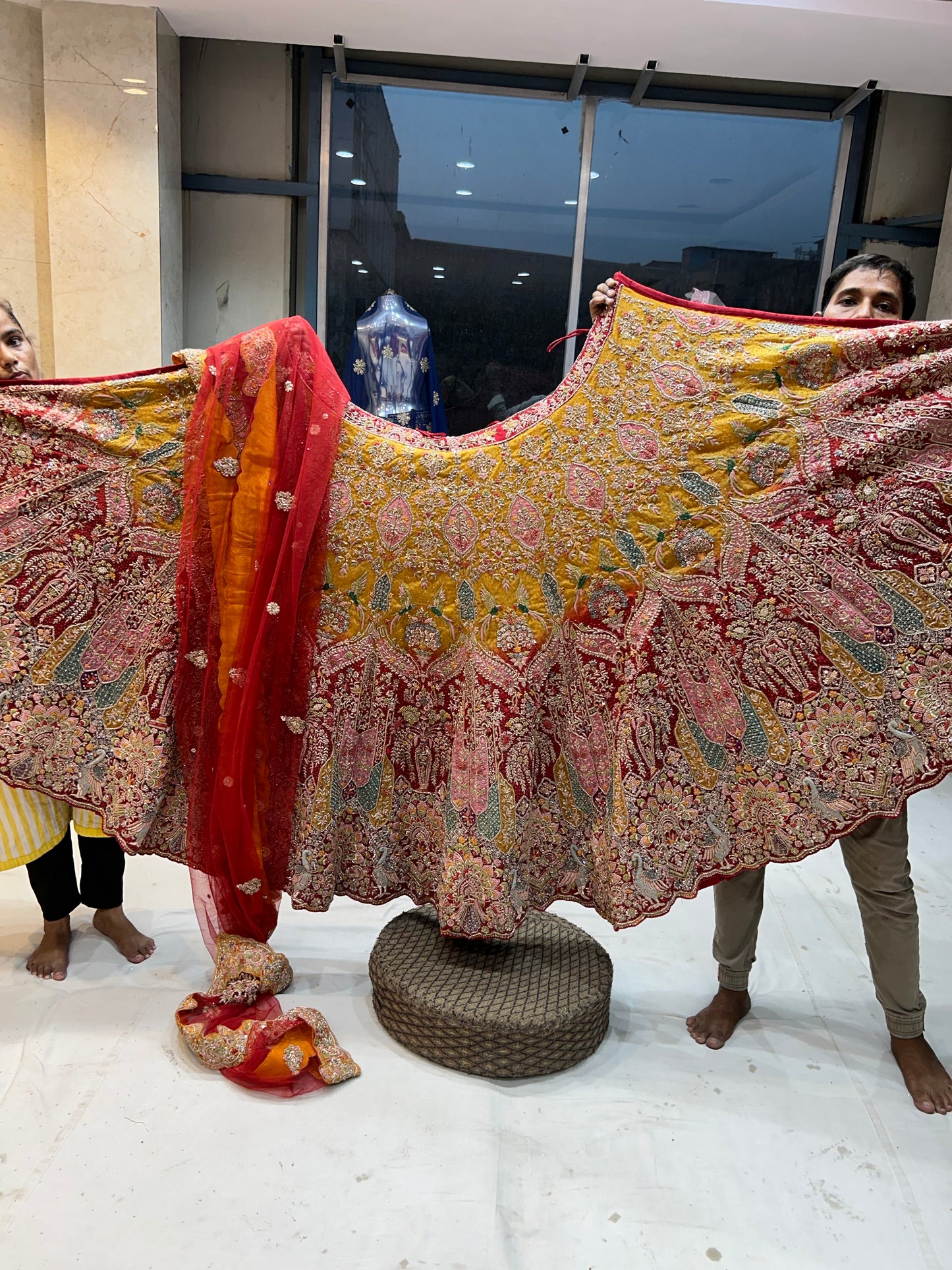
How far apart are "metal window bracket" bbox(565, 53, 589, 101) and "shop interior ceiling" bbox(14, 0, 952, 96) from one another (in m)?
0.04

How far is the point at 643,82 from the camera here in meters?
3.56

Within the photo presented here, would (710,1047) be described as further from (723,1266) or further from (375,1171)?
(375,1171)

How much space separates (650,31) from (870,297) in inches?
77.9

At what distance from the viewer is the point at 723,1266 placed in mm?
1254

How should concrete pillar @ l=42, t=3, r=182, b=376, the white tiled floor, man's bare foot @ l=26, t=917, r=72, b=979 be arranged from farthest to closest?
concrete pillar @ l=42, t=3, r=182, b=376 < man's bare foot @ l=26, t=917, r=72, b=979 < the white tiled floor

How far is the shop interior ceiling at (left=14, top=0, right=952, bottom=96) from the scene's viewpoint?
2.94 meters

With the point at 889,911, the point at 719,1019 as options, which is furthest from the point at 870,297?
the point at 719,1019

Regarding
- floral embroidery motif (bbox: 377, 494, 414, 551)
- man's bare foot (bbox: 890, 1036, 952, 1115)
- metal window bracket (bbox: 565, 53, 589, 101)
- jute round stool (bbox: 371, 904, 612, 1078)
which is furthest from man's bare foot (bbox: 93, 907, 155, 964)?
metal window bracket (bbox: 565, 53, 589, 101)

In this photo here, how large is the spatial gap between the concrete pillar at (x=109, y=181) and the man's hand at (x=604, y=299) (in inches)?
95.2

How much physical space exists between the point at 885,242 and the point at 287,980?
4165 millimetres

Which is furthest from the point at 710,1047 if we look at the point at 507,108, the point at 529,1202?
the point at 507,108

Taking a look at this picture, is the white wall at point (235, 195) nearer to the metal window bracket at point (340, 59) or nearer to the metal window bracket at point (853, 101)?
the metal window bracket at point (340, 59)

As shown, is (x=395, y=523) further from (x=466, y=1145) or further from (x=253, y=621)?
(x=466, y=1145)

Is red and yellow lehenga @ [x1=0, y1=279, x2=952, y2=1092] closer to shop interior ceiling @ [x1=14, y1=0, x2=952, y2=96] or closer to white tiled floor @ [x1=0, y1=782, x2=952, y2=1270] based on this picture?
white tiled floor @ [x1=0, y1=782, x2=952, y2=1270]
